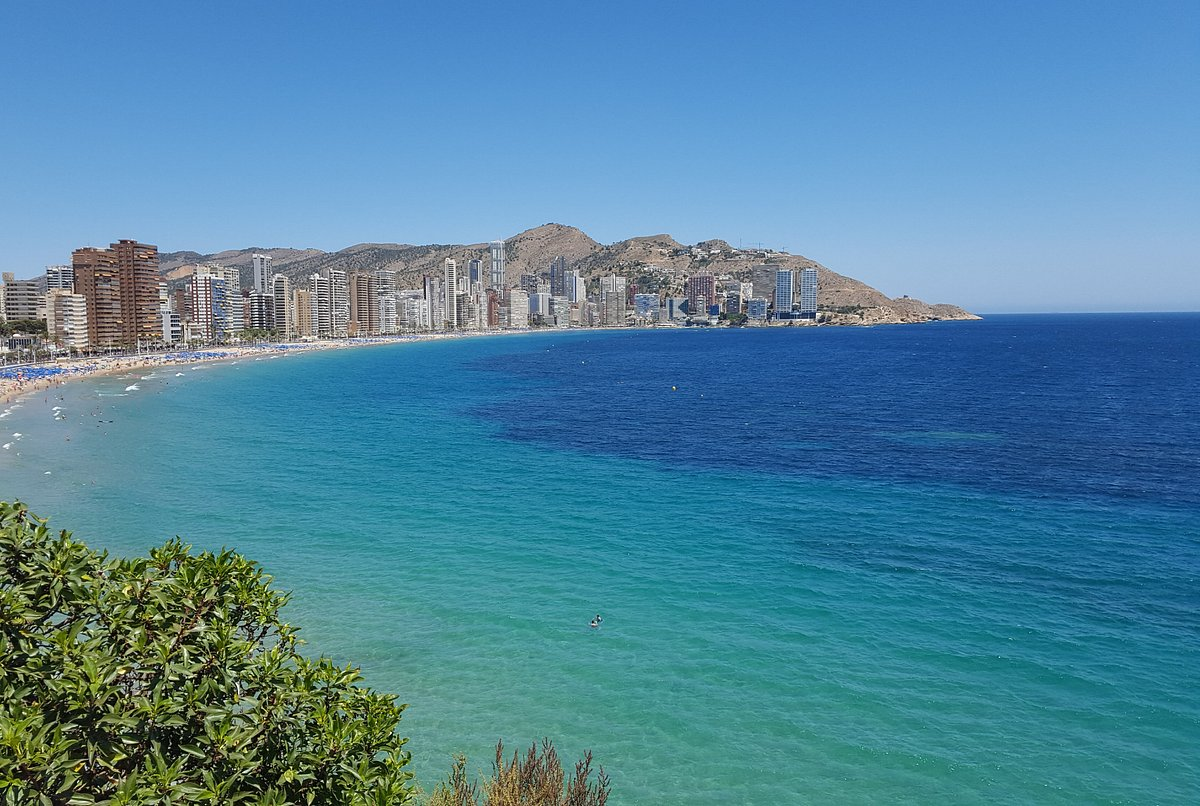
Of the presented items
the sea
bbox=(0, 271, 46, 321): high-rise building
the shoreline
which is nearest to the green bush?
the sea

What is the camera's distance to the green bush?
6043 mm

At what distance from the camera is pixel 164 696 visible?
6730mm

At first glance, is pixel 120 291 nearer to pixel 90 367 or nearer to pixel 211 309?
pixel 90 367

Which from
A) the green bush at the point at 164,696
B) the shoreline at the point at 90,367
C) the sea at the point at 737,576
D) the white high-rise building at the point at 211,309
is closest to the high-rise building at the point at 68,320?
the shoreline at the point at 90,367

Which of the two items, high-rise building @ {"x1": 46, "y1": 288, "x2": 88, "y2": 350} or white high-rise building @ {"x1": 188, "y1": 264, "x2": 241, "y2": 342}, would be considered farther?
white high-rise building @ {"x1": 188, "y1": 264, "x2": 241, "y2": 342}

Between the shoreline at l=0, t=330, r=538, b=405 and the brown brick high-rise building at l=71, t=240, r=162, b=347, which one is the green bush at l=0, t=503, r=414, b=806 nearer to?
the shoreline at l=0, t=330, r=538, b=405

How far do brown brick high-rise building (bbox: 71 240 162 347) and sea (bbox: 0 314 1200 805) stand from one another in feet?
302

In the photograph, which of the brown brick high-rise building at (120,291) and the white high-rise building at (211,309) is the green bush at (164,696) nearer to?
the brown brick high-rise building at (120,291)

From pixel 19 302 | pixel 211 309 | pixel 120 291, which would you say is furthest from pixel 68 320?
pixel 211 309

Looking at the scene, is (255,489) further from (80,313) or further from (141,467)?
(80,313)

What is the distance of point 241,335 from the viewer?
188625mm

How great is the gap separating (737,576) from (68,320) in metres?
151

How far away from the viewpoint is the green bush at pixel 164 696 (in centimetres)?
604

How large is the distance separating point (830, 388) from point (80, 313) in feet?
424
